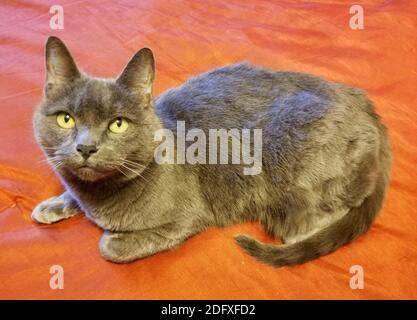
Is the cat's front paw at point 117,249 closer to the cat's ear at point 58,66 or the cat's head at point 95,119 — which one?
the cat's head at point 95,119

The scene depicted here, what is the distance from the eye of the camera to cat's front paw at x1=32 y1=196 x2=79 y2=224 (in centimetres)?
131

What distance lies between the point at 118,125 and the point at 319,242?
623 millimetres

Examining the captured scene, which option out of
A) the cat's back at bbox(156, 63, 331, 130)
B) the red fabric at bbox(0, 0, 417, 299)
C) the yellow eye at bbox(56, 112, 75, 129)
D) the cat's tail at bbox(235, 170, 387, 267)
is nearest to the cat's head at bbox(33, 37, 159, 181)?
the yellow eye at bbox(56, 112, 75, 129)

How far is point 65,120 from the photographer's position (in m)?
1.13

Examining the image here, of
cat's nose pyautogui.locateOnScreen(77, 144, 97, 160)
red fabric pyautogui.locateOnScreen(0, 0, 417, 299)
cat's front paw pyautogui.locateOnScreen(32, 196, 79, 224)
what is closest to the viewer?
cat's nose pyautogui.locateOnScreen(77, 144, 97, 160)

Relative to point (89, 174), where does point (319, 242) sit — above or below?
below

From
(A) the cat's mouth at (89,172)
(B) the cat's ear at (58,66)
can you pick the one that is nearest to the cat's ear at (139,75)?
(B) the cat's ear at (58,66)

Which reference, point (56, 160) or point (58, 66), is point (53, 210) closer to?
point (56, 160)

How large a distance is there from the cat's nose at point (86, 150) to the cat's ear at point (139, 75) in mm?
203

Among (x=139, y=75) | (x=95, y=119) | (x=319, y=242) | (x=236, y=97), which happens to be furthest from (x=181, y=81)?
(x=319, y=242)

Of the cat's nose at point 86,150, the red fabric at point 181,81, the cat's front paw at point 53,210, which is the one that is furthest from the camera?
the cat's front paw at point 53,210

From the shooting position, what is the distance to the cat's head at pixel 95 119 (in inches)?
42.6

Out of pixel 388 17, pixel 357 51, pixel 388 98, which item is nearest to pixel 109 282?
pixel 388 98

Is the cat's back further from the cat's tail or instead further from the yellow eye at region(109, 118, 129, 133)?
the cat's tail
